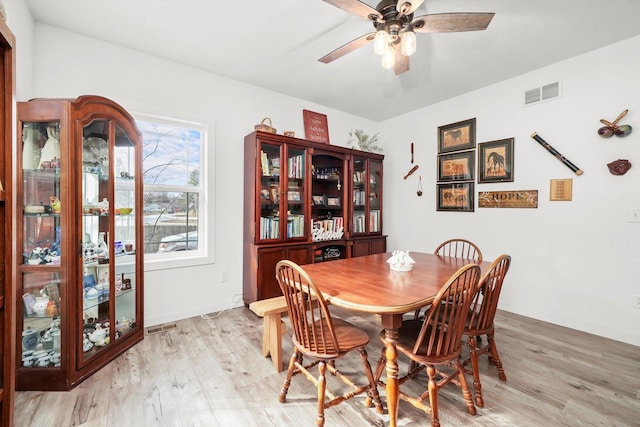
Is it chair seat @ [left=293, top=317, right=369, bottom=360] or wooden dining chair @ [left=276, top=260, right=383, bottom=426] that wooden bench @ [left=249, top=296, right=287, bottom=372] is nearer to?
wooden dining chair @ [left=276, top=260, right=383, bottom=426]

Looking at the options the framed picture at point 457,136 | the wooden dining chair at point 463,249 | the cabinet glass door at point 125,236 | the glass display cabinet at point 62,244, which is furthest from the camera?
the framed picture at point 457,136

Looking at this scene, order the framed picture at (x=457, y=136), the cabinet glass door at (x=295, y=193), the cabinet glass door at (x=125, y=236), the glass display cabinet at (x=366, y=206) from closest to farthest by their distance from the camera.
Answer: the cabinet glass door at (x=125, y=236) < the cabinet glass door at (x=295, y=193) < the framed picture at (x=457, y=136) < the glass display cabinet at (x=366, y=206)

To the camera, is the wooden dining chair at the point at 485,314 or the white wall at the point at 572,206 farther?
the white wall at the point at 572,206

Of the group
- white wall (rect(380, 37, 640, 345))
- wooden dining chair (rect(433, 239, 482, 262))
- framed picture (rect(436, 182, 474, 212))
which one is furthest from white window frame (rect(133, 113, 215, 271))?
white wall (rect(380, 37, 640, 345))

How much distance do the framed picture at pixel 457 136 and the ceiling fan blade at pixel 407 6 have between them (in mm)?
2372

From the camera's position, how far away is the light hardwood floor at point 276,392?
1.56 m

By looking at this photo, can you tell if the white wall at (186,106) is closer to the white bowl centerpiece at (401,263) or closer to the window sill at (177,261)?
the window sill at (177,261)

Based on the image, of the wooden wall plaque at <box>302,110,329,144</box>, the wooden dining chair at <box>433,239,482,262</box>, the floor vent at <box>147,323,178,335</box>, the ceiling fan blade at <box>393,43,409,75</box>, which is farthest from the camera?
the wooden wall plaque at <box>302,110,329,144</box>

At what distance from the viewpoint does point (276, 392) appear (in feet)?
5.86

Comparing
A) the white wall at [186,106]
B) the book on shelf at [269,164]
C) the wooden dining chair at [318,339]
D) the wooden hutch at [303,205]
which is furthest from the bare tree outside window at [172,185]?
the wooden dining chair at [318,339]

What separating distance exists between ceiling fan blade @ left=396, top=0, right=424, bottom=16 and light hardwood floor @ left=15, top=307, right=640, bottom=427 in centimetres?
230

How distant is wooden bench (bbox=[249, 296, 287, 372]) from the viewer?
203cm

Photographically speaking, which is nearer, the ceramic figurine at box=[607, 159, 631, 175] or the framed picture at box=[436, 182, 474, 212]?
the ceramic figurine at box=[607, 159, 631, 175]

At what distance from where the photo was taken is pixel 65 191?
1800 millimetres
